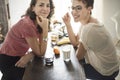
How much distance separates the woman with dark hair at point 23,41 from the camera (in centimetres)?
171

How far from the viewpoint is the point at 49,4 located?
1.91 m

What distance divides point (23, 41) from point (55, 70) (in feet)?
1.53

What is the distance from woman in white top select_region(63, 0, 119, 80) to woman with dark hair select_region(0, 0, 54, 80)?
0.26 m

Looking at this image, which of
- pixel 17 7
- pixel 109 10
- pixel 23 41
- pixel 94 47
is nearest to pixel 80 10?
pixel 94 47

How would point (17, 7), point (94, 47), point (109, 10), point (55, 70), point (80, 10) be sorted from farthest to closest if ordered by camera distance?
1. point (17, 7)
2. point (109, 10)
3. point (80, 10)
4. point (94, 47)
5. point (55, 70)

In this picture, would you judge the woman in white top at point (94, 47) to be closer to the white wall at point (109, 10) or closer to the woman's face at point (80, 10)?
the woman's face at point (80, 10)

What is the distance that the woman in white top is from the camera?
5.20 ft

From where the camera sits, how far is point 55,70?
4.79ft

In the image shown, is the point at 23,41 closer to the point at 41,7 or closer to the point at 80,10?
the point at 41,7

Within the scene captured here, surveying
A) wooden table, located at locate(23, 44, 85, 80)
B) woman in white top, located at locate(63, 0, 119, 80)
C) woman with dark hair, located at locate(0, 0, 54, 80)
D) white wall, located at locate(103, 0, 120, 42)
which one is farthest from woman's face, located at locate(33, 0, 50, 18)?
white wall, located at locate(103, 0, 120, 42)

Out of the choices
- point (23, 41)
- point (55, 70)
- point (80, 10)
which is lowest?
point (55, 70)

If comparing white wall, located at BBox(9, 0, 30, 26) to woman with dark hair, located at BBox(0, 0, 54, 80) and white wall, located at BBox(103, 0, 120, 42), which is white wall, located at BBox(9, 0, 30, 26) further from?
woman with dark hair, located at BBox(0, 0, 54, 80)

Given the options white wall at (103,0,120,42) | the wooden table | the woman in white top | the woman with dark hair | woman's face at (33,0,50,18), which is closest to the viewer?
the wooden table

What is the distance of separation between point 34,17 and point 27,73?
21.8 inches
